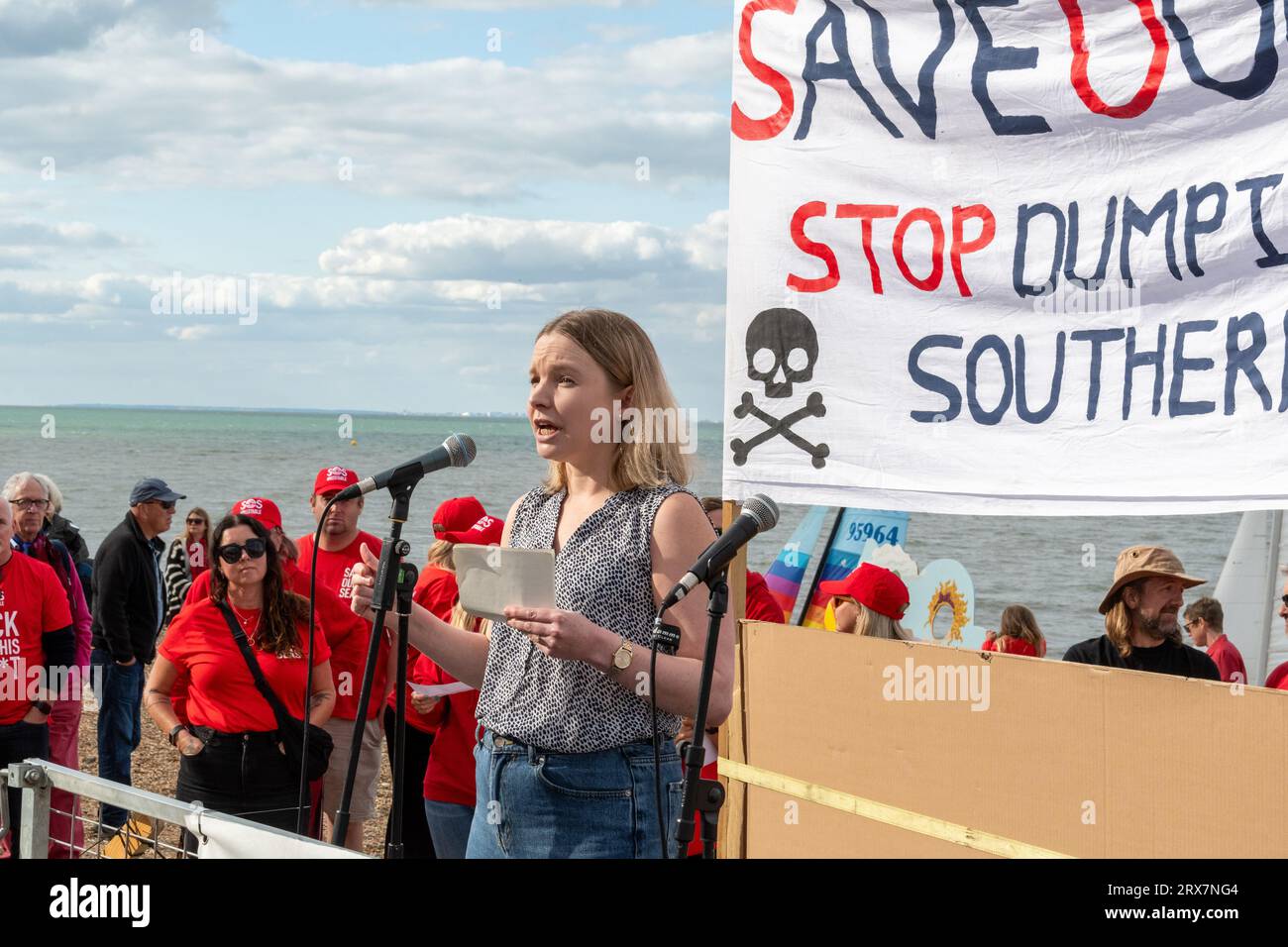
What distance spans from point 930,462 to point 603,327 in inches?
57.4

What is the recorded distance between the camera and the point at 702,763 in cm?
229

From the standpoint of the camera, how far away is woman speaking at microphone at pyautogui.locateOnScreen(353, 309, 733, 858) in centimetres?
241

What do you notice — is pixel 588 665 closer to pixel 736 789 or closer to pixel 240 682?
pixel 736 789

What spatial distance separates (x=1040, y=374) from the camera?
357 cm

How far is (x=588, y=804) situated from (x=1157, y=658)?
2681 millimetres

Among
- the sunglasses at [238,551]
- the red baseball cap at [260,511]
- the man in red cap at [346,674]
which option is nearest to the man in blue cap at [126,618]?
the man in red cap at [346,674]

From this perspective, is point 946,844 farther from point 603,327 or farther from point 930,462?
point 603,327

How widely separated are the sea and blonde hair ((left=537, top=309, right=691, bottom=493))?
117mm

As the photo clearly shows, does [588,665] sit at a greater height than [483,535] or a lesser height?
lesser

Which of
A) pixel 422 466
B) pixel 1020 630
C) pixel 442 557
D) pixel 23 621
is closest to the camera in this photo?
pixel 422 466

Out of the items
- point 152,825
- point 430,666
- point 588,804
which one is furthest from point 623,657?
point 430,666

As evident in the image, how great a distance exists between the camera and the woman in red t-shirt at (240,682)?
4812 mm
